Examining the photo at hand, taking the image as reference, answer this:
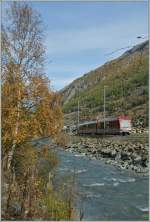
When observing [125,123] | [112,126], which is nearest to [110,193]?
[125,123]

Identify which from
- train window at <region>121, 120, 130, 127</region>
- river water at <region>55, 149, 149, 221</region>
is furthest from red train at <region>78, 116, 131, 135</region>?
river water at <region>55, 149, 149, 221</region>

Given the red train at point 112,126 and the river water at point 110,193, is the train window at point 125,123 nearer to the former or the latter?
the red train at point 112,126

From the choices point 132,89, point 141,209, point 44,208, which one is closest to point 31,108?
point 44,208

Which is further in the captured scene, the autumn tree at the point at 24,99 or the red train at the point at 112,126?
the red train at the point at 112,126

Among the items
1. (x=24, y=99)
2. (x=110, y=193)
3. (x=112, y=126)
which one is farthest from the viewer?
(x=112, y=126)

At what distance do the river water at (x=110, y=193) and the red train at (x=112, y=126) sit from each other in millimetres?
20691

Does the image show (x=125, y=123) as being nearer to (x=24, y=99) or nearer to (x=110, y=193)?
(x=110, y=193)

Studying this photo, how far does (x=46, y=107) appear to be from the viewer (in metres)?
10.4

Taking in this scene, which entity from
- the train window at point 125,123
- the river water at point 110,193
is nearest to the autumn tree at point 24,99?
the river water at point 110,193

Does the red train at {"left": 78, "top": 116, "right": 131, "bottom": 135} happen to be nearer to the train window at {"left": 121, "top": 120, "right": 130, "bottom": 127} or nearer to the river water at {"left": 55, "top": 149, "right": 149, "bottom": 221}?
the train window at {"left": 121, "top": 120, "right": 130, "bottom": 127}

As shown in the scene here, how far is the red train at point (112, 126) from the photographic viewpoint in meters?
42.2

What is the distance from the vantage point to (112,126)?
4356cm

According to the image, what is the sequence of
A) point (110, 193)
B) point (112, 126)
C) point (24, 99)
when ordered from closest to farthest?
1. point (24, 99)
2. point (110, 193)
3. point (112, 126)

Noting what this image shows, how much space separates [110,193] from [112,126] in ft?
95.0
